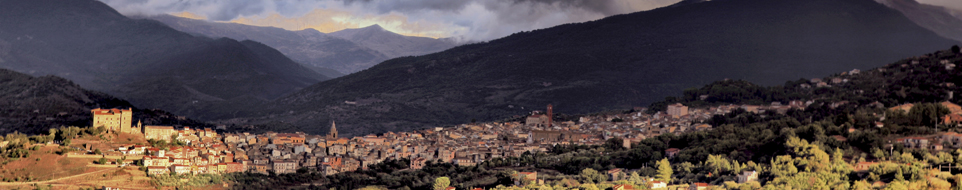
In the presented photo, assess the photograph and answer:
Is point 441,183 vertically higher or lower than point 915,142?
lower

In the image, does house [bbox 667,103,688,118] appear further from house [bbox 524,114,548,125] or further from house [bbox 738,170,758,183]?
house [bbox 738,170,758,183]

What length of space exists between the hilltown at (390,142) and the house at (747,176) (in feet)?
22.2

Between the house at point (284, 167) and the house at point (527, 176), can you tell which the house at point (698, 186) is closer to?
the house at point (527, 176)

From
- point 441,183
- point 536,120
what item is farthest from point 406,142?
point 441,183

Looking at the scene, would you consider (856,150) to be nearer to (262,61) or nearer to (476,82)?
(476,82)

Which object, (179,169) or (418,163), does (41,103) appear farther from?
→ (418,163)

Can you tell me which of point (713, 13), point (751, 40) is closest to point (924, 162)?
point (751, 40)

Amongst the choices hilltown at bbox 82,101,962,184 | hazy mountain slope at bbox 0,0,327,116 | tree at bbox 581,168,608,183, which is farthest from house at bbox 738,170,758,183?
hazy mountain slope at bbox 0,0,327,116

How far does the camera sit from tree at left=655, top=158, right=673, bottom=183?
3424 cm

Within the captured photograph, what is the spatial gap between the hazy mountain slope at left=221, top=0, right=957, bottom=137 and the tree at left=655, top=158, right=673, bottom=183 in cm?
4556

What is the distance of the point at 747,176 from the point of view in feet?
106

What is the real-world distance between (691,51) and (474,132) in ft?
165

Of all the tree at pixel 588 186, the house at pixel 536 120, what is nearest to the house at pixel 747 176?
the tree at pixel 588 186

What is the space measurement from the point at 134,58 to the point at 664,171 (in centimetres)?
11080
